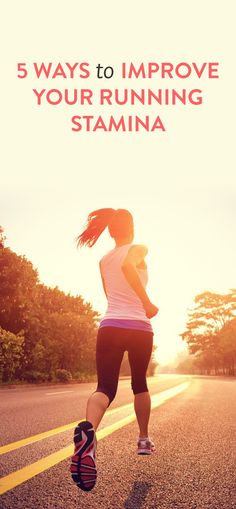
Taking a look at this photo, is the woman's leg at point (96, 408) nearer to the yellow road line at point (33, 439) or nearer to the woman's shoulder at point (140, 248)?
the woman's shoulder at point (140, 248)

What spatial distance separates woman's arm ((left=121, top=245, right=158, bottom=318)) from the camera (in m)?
3.95

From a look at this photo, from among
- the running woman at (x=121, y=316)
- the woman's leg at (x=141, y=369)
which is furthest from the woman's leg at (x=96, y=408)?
the woman's leg at (x=141, y=369)

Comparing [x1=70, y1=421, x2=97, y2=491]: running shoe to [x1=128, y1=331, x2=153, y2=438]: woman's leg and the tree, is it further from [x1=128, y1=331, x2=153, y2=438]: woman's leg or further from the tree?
the tree

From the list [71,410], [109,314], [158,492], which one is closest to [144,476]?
[158,492]

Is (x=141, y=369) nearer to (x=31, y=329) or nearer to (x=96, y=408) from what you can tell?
(x=96, y=408)

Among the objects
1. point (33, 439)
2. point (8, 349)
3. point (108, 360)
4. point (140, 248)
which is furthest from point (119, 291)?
point (8, 349)

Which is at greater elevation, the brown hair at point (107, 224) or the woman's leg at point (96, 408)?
the brown hair at point (107, 224)

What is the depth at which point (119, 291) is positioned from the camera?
4.06m

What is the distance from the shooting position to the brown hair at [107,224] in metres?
4.31

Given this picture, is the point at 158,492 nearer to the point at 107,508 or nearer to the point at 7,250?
the point at 107,508

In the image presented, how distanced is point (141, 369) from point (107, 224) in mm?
1208

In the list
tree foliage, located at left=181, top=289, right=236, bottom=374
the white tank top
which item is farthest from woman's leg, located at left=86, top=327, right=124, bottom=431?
tree foliage, located at left=181, top=289, right=236, bottom=374

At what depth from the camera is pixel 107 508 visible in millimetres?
2975

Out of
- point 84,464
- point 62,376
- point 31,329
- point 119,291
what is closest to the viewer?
point 84,464
